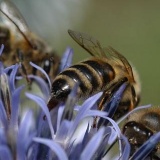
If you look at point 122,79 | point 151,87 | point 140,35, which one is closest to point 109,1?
point 140,35

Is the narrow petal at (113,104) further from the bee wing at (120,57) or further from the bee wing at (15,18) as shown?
the bee wing at (15,18)

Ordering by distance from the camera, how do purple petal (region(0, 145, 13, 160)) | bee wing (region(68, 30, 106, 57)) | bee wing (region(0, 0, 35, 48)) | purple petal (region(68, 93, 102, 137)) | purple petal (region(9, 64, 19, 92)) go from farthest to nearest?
bee wing (region(0, 0, 35, 48)) → bee wing (region(68, 30, 106, 57)) → purple petal (region(9, 64, 19, 92)) → purple petal (region(68, 93, 102, 137)) → purple petal (region(0, 145, 13, 160))

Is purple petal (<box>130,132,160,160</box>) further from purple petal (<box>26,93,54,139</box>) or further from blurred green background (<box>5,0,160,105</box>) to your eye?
blurred green background (<box>5,0,160,105</box>)

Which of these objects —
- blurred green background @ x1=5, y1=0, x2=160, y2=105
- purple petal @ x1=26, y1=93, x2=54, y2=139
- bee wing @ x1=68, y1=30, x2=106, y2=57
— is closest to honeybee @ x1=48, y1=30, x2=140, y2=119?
bee wing @ x1=68, y1=30, x2=106, y2=57

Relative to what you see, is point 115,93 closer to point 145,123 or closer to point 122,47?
point 145,123

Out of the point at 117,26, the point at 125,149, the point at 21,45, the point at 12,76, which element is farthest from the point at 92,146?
the point at 117,26

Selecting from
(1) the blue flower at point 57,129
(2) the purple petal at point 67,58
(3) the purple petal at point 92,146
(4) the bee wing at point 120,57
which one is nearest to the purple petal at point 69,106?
(1) the blue flower at point 57,129
